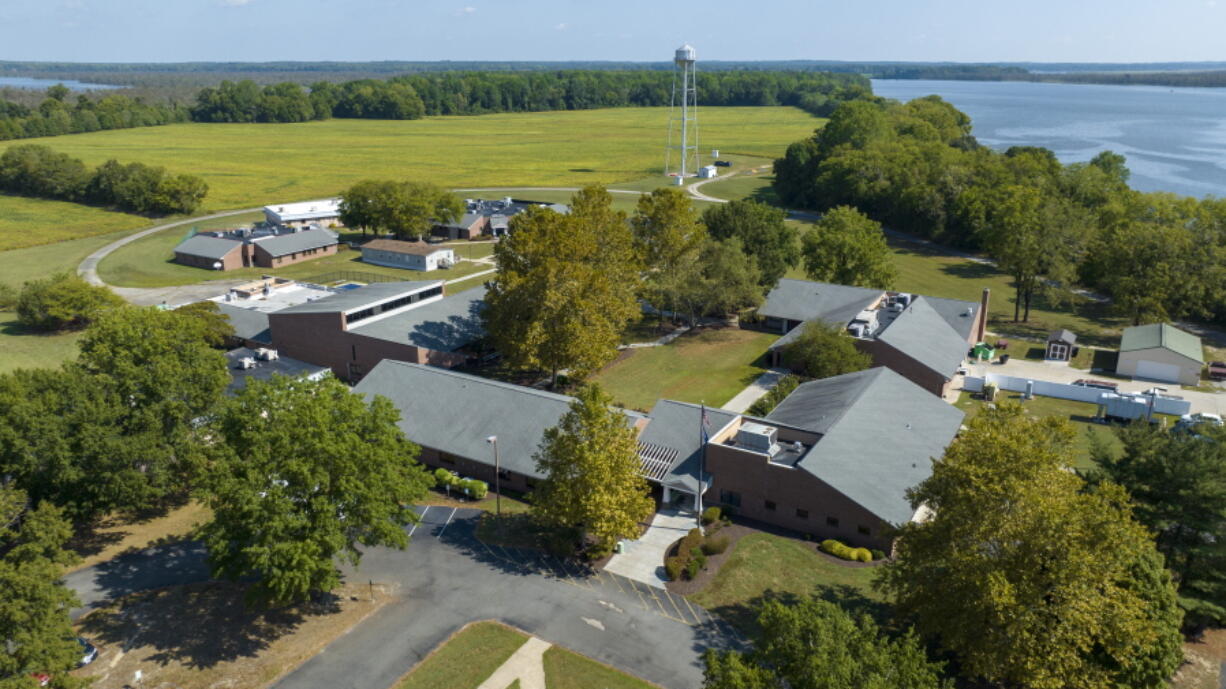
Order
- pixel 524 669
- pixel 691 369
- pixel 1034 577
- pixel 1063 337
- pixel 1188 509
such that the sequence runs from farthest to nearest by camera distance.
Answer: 1. pixel 1063 337
2. pixel 691 369
3. pixel 1188 509
4. pixel 524 669
5. pixel 1034 577

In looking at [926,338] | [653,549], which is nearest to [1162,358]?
[926,338]

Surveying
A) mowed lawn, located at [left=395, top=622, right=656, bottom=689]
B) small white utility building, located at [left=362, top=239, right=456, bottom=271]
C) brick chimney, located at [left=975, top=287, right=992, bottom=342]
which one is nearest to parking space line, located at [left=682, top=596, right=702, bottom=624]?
mowed lawn, located at [left=395, top=622, right=656, bottom=689]

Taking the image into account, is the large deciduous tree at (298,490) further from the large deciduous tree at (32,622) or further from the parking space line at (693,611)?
the parking space line at (693,611)

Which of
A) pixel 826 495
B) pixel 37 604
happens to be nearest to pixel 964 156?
pixel 826 495

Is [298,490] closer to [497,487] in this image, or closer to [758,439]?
[497,487]

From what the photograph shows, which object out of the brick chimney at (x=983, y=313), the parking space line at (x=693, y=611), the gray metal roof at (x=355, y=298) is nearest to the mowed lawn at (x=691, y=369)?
the brick chimney at (x=983, y=313)
